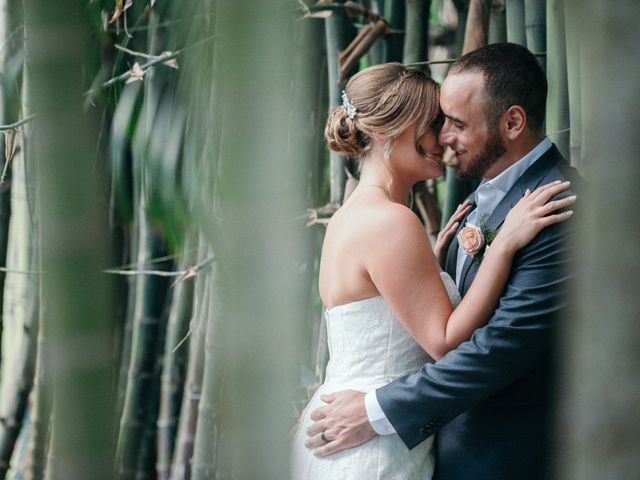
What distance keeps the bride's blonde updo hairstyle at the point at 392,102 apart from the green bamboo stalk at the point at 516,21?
16.5 inches

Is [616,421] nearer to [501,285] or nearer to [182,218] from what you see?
[182,218]

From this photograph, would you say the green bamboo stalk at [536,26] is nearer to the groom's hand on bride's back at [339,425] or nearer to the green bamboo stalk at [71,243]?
the groom's hand on bride's back at [339,425]

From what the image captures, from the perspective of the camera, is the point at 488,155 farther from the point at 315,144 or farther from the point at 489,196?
the point at 315,144

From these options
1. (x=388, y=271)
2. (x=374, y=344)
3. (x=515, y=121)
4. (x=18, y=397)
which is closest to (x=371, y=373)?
(x=374, y=344)

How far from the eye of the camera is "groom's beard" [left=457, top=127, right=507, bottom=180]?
1.23 metres

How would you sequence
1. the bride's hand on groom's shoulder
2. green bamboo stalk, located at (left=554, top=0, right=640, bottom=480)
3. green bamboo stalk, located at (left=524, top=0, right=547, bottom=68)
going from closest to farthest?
1. green bamboo stalk, located at (left=554, top=0, right=640, bottom=480)
2. the bride's hand on groom's shoulder
3. green bamboo stalk, located at (left=524, top=0, right=547, bottom=68)

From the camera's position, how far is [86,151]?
40 centimetres

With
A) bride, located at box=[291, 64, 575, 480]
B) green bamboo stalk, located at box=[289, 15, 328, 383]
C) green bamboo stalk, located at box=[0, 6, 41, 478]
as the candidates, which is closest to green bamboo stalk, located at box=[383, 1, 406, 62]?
green bamboo stalk, located at box=[289, 15, 328, 383]

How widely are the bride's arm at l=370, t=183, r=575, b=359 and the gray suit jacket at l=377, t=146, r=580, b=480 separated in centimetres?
2

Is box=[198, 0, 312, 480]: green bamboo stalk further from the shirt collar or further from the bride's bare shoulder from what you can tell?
the shirt collar

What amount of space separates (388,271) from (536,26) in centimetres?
61

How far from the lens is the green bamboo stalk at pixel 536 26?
149 centimetres

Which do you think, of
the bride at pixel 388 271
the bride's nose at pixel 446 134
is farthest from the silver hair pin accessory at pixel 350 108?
the bride's nose at pixel 446 134

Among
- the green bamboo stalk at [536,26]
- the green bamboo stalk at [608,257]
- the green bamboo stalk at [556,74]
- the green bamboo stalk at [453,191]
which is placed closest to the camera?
the green bamboo stalk at [608,257]
